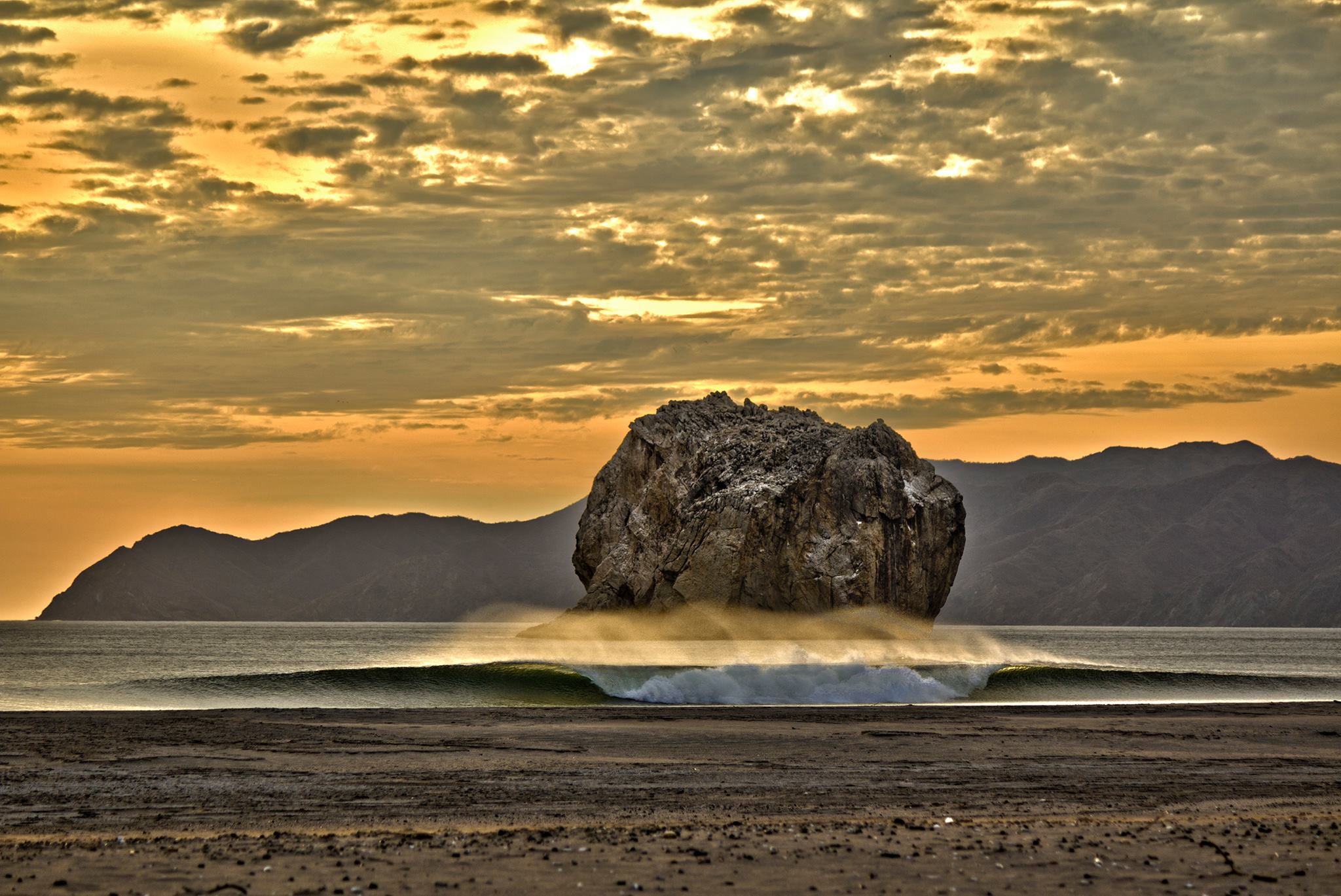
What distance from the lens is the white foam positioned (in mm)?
54875

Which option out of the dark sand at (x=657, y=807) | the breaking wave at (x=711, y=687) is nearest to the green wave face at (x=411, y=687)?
the breaking wave at (x=711, y=687)

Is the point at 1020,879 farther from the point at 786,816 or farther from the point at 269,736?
the point at 269,736

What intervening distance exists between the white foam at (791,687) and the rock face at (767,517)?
45.3m

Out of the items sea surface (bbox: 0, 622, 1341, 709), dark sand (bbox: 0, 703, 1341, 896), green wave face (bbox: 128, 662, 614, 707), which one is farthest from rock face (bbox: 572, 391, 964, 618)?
dark sand (bbox: 0, 703, 1341, 896)

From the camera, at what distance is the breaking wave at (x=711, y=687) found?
55281 mm

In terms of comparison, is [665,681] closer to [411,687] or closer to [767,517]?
[411,687]

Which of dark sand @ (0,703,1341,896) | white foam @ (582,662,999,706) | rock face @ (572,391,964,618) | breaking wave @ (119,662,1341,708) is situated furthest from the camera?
rock face @ (572,391,964,618)

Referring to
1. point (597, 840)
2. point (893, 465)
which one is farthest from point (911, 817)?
point (893, 465)

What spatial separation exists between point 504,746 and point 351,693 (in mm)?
31083

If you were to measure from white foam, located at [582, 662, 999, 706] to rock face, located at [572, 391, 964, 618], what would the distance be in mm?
45315

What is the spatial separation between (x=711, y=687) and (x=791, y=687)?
139 inches

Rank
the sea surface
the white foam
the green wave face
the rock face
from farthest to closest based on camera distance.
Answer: the rock face
the green wave face
the sea surface
the white foam

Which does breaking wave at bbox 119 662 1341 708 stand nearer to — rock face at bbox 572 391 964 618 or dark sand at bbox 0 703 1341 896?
dark sand at bbox 0 703 1341 896

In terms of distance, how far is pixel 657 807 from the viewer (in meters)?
21.1
